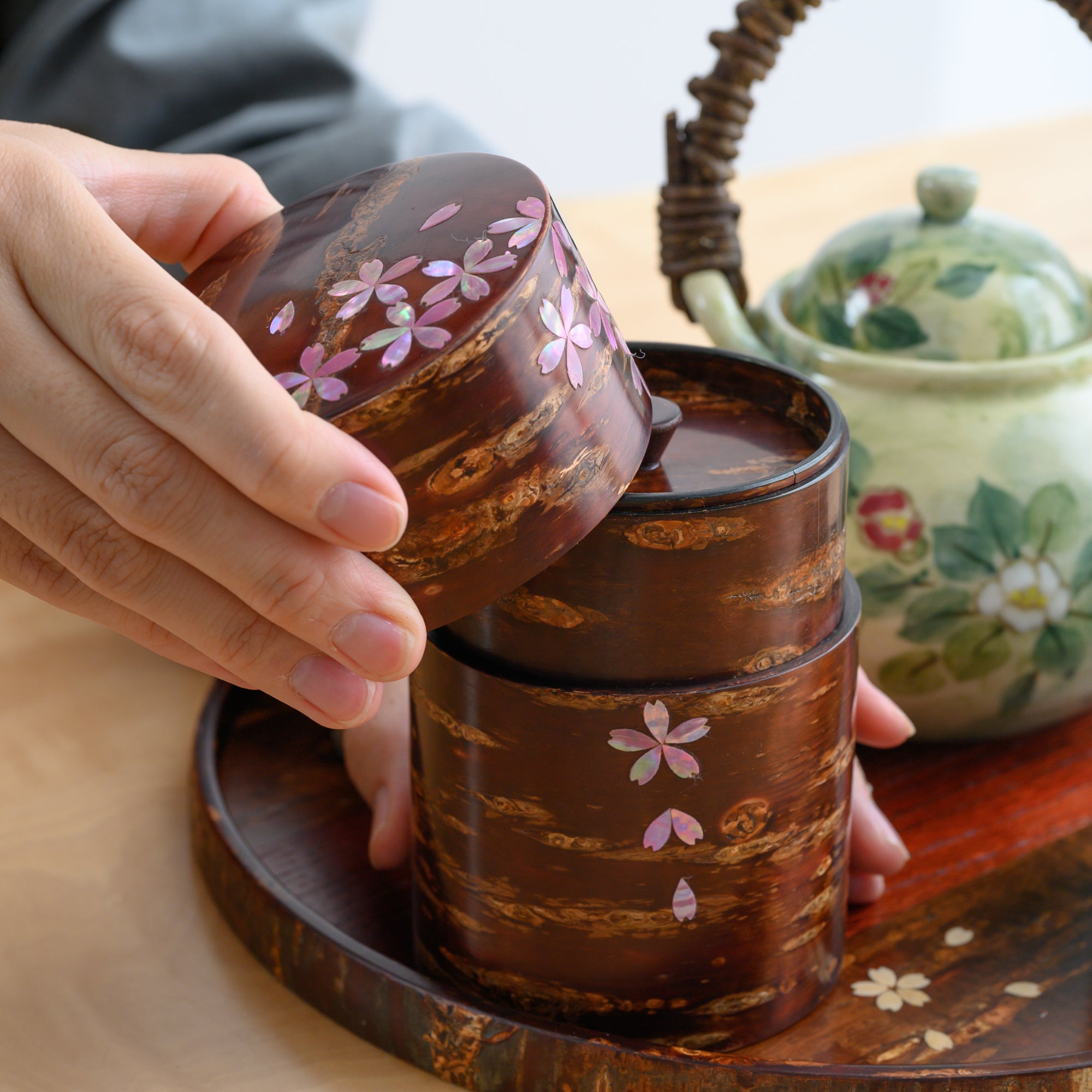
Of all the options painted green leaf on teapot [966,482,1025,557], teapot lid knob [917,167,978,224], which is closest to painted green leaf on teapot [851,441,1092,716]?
painted green leaf on teapot [966,482,1025,557]

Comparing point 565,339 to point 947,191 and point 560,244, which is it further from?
point 947,191

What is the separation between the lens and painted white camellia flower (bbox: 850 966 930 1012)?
458 mm

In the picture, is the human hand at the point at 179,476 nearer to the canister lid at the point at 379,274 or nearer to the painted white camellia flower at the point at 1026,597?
the canister lid at the point at 379,274

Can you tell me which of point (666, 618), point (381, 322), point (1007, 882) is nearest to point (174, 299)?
point (381, 322)

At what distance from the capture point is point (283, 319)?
37 cm

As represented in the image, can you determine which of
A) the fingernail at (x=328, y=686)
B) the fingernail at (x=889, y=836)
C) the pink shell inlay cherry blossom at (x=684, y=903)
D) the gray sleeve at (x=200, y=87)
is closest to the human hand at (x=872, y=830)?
the fingernail at (x=889, y=836)

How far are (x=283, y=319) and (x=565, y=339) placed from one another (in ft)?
0.27

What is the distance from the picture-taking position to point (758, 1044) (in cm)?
44

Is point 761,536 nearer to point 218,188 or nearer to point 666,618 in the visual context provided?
point 666,618

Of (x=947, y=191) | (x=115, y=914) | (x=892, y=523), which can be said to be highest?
(x=947, y=191)

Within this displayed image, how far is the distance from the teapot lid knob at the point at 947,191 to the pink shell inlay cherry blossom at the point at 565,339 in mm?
295

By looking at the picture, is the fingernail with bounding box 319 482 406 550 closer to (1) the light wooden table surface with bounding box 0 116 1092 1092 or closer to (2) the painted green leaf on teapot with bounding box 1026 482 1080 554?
(1) the light wooden table surface with bounding box 0 116 1092 1092

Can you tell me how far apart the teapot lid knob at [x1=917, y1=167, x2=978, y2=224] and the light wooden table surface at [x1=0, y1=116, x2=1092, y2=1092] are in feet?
1.43

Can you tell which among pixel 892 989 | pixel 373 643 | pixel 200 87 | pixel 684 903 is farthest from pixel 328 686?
pixel 200 87
